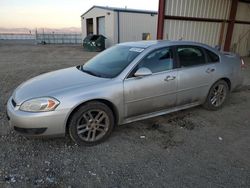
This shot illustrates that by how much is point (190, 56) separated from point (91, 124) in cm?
226

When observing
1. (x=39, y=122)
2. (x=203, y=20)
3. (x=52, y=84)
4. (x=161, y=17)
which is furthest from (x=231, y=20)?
(x=39, y=122)

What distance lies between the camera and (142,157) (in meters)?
3.00

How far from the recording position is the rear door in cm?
392

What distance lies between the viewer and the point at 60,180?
2529mm

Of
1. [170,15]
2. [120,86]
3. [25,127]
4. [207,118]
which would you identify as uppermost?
[170,15]

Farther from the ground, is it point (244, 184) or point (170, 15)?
point (170, 15)

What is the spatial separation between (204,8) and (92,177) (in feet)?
30.9

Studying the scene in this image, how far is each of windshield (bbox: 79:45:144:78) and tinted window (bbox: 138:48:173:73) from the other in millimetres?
188

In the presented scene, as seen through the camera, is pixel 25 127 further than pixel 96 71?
No

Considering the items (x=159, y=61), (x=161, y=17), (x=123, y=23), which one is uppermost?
(x=161, y=17)

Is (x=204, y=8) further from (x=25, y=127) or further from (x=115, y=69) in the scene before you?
(x=25, y=127)

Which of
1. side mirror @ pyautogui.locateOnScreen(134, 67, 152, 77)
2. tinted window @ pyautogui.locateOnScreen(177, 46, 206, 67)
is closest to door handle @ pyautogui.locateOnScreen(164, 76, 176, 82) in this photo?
tinted window @ pyautogui.locateOnScreen(177, 46, 206, 67)

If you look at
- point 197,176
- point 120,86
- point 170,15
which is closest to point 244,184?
point 197,176

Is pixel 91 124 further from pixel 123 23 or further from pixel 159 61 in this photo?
pixel 123 23
